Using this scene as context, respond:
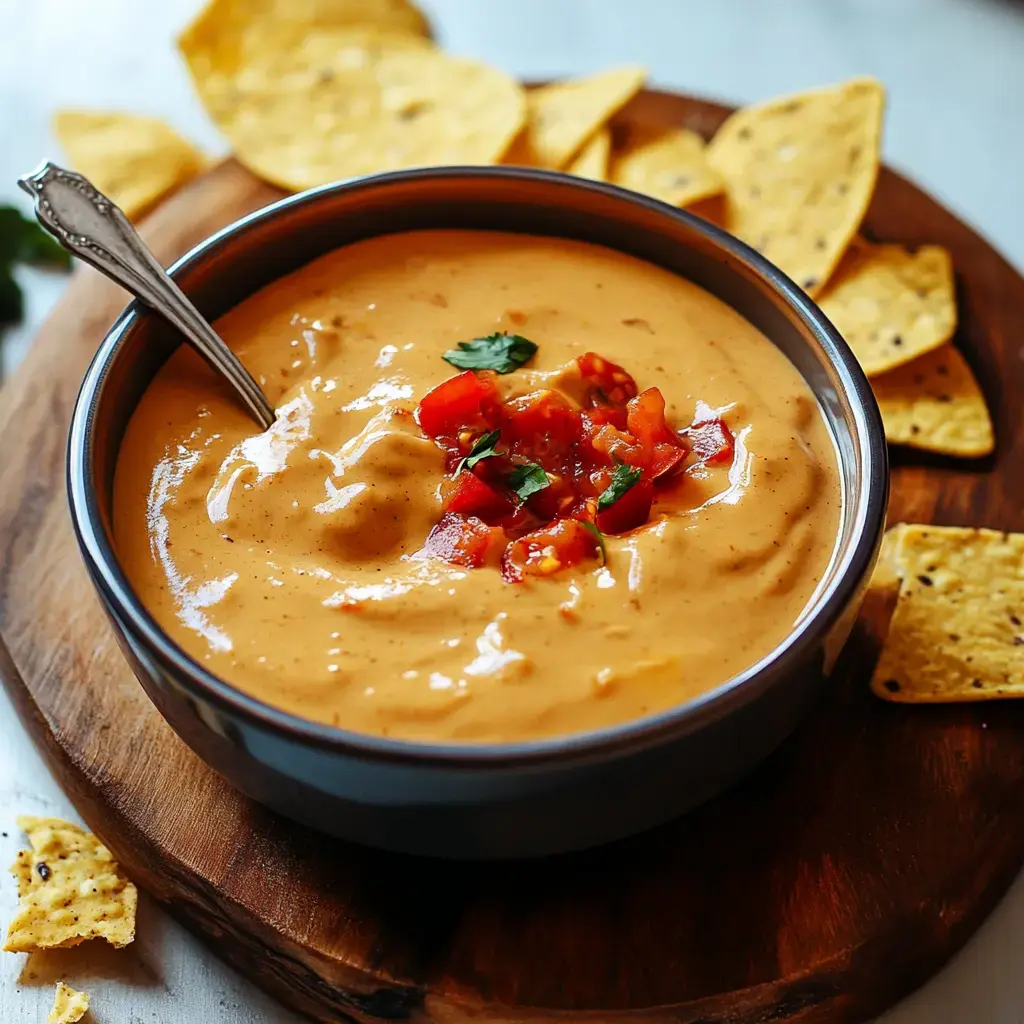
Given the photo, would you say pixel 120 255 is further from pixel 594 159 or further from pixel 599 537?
pixel 594 159

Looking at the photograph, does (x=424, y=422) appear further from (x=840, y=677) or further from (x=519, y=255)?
(x=840, y=677)

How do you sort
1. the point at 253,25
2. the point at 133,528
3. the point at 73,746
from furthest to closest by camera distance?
the point at 253,25 < the point at 73,746 < the point at 133,528

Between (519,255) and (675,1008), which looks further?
(519,255)

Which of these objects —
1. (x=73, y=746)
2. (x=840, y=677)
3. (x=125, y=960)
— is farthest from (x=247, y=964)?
(x=840, y=677)

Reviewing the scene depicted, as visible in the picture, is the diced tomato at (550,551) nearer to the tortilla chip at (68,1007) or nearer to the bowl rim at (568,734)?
the bowl rim at (568,734)

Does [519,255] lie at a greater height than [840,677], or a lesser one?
greater

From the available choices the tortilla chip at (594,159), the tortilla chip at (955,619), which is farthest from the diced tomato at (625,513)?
the tortilla chip at (594,159)
